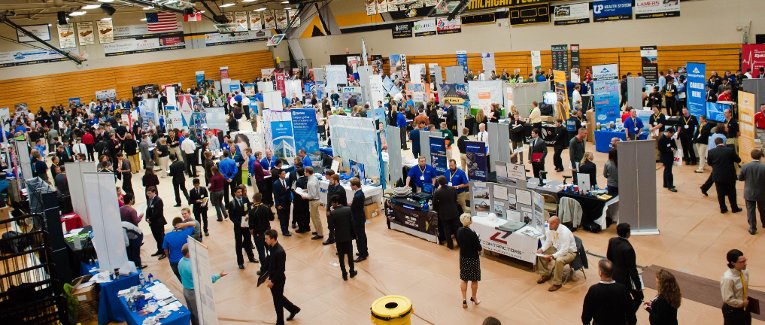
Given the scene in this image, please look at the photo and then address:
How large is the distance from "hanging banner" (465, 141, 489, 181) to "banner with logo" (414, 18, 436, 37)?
22141 millimetres

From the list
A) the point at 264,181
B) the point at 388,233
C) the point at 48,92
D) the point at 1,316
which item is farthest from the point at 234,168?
the point at 48,92

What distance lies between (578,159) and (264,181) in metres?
6.72

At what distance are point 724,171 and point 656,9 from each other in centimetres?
1453

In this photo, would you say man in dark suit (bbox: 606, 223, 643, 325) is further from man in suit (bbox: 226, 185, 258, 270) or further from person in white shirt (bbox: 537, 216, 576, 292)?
man in suit (bbox: 226, 185, 258, 270)

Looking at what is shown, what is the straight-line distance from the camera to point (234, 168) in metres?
13.3

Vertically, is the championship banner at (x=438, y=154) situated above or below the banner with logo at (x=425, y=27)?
below

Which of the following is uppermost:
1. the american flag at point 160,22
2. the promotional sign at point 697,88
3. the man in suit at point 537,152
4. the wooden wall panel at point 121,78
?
the american flag at point 160,22

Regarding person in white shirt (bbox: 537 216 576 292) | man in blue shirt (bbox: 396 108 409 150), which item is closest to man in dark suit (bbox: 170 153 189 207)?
man in blue shirt (bbox: 396 108 409 150)

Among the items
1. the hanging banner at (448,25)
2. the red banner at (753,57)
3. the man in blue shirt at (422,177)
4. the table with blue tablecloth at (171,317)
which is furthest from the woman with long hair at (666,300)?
the hanging banner at (448,25)

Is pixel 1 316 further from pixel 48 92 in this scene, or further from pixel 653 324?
pixel 48 92

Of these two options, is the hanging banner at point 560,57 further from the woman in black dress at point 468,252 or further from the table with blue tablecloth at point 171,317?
the table with blue tablecloth at point 171,317

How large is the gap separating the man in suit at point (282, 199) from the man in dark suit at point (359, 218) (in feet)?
6.60

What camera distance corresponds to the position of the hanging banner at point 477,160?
11.2m

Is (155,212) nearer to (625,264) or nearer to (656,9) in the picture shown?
(625,264)
